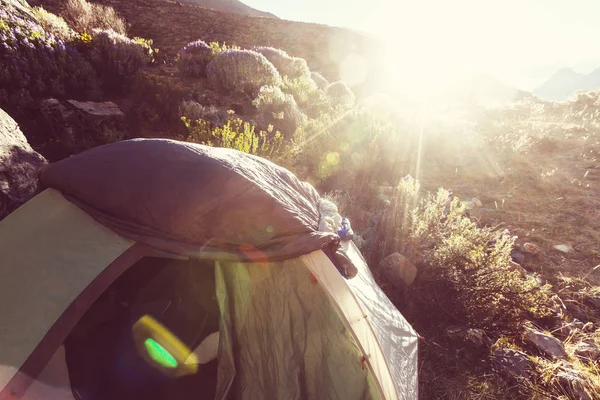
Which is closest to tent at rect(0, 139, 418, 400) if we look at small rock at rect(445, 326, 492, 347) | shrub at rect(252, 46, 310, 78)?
small rock at rect(445, 326, 492, 347)

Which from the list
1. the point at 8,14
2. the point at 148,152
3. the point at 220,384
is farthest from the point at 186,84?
the point at 220,384

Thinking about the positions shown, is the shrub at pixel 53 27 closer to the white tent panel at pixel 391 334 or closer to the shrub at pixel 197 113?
the shrub at pixel 197 113

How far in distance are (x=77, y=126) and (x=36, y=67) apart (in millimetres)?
1935

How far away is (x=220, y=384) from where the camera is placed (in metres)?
2.54

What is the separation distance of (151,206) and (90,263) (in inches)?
19.4

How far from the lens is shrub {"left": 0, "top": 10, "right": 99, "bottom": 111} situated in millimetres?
5730

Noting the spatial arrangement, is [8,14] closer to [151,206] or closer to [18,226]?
[18,226]

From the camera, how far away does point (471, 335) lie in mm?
2900

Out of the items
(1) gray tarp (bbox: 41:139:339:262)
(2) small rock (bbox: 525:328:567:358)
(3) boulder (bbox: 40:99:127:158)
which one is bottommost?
(3) boulder (bbox: 40:99:127:158)

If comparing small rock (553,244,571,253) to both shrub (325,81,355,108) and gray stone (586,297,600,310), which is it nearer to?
gray stone (586,297,600,310)

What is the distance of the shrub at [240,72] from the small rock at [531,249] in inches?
279

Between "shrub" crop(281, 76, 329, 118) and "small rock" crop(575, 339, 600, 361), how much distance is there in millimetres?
7132

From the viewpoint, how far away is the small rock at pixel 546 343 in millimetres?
2748

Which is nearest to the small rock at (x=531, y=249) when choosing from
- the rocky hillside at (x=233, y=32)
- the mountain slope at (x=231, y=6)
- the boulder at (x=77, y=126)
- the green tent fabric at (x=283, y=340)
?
the green tent fabric at (x=283, y=340)
